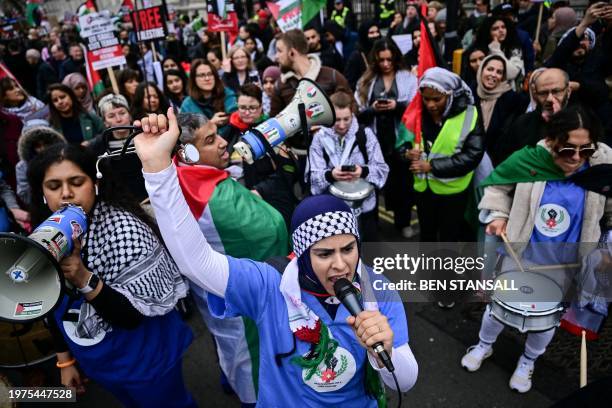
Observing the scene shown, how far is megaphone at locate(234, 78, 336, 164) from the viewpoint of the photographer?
256cm

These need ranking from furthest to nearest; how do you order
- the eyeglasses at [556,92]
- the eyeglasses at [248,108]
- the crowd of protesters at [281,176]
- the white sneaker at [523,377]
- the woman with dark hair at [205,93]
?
the woman with dark hair at [205,93] → the eyeglasses at [248,108] → the eyeglasses at [556,92] → the white sneaker at [523,377] → the crowd of protesters at [281,176]

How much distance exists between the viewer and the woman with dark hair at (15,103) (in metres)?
5.50

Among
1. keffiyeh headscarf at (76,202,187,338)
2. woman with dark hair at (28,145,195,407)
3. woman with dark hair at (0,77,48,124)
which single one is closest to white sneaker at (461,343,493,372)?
woman with dark hair at (28,145,195,407)

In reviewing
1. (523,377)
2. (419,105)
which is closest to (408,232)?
(419,105)

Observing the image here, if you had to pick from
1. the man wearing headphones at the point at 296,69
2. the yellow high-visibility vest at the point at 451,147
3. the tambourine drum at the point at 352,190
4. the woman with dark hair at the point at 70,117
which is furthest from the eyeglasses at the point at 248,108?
the woman with dark hair at the point at 70,117

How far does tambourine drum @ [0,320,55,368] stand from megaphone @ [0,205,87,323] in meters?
1.36

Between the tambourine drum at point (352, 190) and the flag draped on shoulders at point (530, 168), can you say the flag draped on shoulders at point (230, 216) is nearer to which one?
the tambourine drum at point (352, 190)

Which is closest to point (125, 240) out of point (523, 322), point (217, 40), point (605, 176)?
point (523, 322)

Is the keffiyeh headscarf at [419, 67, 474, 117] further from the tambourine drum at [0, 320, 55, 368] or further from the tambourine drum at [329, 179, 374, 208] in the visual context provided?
the tambourine drum at [0, 320, 55, 368]

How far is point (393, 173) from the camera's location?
16.2 ft

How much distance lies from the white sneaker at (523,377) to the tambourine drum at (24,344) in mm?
3184

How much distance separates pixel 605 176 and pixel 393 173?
2561 millimetres

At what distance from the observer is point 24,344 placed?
289 cm

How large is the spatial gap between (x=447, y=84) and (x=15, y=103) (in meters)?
5.40
